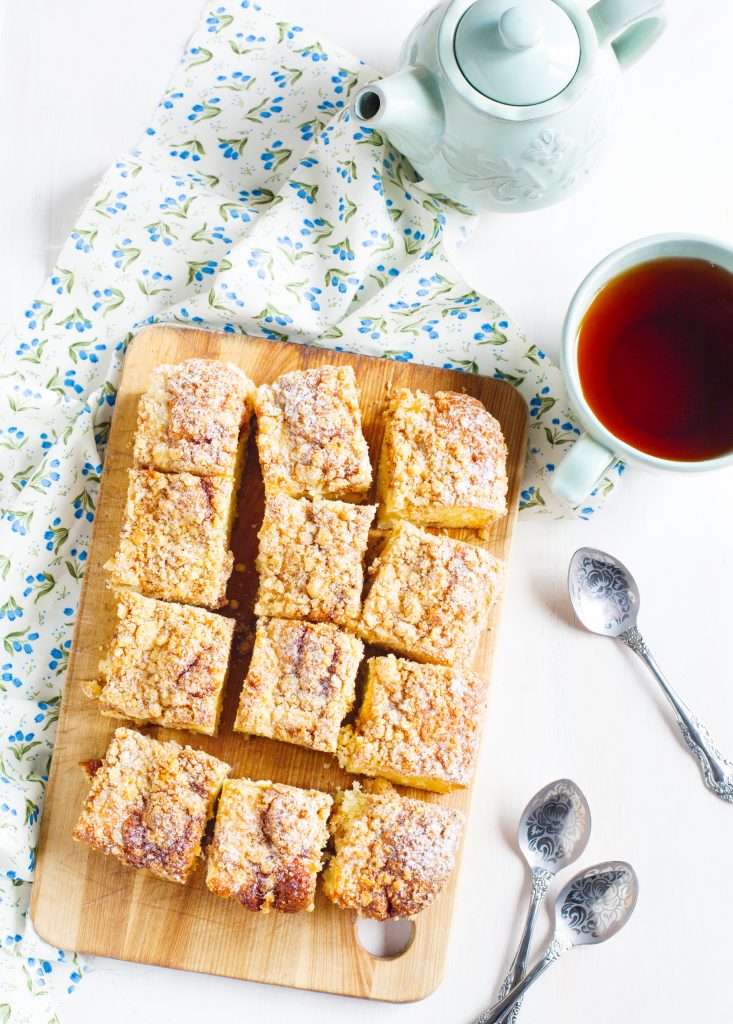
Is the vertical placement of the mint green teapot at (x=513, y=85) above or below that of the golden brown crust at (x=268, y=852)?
above

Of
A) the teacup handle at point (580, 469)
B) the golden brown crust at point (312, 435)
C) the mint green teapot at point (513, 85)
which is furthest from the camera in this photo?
the golden brown crust at point (312, 435)

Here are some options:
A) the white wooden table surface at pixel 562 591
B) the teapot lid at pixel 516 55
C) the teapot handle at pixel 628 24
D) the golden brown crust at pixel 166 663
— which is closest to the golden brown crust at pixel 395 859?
the white wooden table surface at pixel 562 591

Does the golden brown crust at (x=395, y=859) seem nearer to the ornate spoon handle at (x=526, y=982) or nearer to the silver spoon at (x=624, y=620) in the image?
the ornate spoon handle at (x=526, y=982)

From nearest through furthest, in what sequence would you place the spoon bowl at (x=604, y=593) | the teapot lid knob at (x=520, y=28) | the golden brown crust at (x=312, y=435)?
the teapot lid knob at (x=520, y=28) < the golden brown crust at (x=312, y=435) < the spoon bowl at (x=604, y=593)

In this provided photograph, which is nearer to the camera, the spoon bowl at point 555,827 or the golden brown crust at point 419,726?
the golden brown crust at point 419,726

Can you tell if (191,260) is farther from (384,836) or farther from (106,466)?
(384,836)

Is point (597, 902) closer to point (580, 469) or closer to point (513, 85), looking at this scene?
point (580, 469)

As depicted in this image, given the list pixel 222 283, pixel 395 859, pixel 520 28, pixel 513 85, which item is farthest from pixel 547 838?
pixel 520 28
